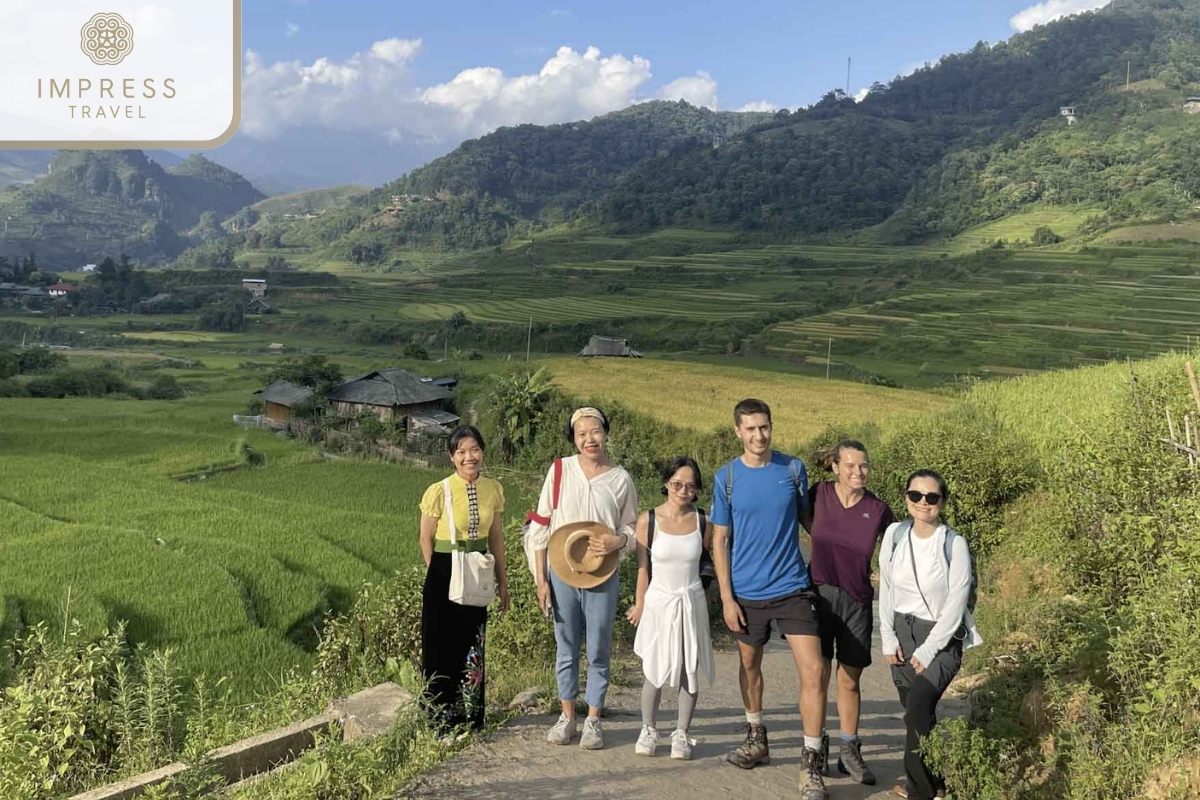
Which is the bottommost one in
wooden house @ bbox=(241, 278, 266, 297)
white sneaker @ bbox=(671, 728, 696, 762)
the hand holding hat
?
white sneaker @ bbox=(671, 728, 696, 762)

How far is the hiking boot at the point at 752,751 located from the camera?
381 centimetres

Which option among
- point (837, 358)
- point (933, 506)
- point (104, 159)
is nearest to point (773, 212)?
point (837, 358)

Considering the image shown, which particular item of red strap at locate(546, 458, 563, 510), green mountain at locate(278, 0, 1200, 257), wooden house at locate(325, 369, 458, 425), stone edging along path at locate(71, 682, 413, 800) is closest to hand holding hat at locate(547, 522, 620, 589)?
red strap at locate(546, 458, 563, 510)

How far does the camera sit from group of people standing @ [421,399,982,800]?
3531 mm

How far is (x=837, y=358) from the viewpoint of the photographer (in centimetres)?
4050

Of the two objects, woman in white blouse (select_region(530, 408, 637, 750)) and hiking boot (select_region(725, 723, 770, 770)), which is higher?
woman in white blouse (select_region(530, 408, 637, 750))

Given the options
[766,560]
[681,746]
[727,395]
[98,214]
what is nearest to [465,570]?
[681,746]

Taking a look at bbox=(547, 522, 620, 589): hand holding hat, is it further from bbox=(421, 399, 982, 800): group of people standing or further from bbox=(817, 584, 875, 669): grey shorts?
bbox=(817, 584, 875, 669): grey shorts

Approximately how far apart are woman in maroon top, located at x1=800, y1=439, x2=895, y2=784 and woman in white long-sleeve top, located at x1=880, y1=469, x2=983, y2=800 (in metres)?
0.12

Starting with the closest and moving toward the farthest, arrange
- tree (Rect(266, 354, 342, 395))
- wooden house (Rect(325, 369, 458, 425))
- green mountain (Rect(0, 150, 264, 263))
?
wooden house (Rect(325, 369, 458, 425)) → tree (Rect(266, 354, 342, 395)) → green mountain (Rect(0, 150, 264, 263))

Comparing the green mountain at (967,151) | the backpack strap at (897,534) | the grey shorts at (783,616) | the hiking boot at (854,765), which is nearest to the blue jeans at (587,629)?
the grey shorts at (783,616)

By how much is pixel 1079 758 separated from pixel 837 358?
127 feet

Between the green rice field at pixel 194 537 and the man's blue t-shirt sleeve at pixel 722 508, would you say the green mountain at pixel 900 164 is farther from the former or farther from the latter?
the man's blue t-shirt sleeve at pixel 722 508

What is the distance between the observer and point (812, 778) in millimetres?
3574
